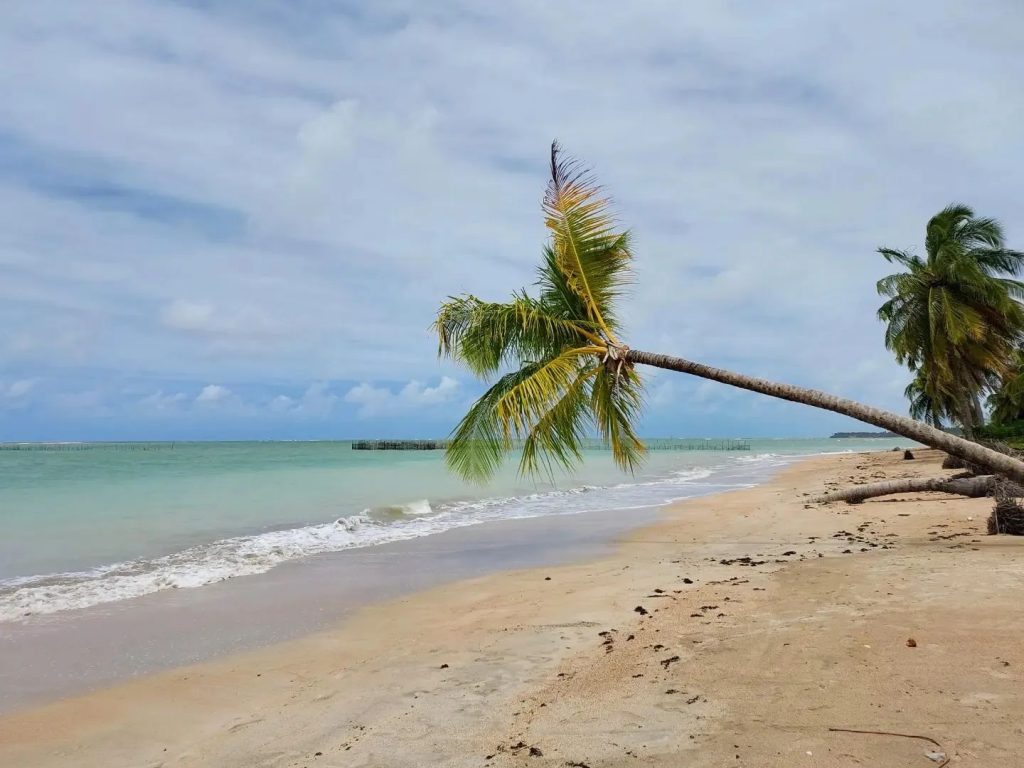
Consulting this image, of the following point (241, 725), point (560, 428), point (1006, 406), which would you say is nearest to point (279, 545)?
point (560, 428)

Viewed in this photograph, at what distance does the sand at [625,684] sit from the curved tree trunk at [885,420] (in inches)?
44.4

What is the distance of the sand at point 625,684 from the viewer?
155 inches

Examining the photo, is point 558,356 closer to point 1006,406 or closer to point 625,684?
point 625,684

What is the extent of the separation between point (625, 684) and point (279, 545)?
427 inches

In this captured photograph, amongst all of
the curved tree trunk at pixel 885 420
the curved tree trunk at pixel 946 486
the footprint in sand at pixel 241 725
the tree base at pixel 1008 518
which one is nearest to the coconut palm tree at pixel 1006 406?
the curved tree trunk at pixel 946 486

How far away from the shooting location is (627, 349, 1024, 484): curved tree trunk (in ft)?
25.7

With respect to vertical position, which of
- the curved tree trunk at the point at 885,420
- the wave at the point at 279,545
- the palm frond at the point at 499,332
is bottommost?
the wave at the point at 279,545

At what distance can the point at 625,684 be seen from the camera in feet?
16.3

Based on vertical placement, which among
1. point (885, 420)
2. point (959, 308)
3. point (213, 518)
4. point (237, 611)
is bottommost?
point (237, 611)

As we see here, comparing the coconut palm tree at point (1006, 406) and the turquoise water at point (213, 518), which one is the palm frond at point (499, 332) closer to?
the turquoise water at point (213, 518)

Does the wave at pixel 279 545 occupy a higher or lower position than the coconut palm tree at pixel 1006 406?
lower

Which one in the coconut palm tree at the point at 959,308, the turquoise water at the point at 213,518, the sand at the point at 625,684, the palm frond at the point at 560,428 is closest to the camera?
the sand at the point at 625,684

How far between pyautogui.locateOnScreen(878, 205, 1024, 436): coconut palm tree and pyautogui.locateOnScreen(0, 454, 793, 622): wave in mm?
11115

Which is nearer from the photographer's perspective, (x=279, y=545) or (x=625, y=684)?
(x=625, y=684)
